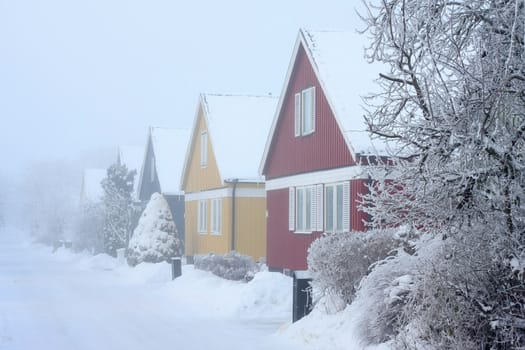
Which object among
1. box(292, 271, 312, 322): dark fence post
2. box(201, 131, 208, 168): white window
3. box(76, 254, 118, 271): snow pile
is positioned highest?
box(201, 131, 208, 168): white window

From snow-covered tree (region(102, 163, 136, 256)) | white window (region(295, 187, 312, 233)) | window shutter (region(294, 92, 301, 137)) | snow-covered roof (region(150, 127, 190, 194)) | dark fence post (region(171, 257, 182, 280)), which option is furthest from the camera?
snow-covered tree (region(102, 163, 136, 256))

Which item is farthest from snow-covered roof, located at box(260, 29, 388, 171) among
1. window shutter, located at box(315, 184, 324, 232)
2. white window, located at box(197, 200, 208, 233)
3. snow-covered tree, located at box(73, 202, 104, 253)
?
snow-covered tree, located at box(73, 202, 104, 253)

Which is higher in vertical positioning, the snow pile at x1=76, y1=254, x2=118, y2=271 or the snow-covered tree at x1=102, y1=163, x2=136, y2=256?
the snow-covered tree at x1=102, y1=163, x2=136, y2=256

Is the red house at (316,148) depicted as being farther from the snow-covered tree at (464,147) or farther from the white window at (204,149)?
the snow-covered tree at (464,147)

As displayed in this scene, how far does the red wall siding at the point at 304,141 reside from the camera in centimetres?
2194

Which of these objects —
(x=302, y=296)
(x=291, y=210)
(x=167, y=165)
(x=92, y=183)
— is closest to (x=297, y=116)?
(x=291, y=210)

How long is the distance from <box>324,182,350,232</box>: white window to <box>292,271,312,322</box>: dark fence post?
5874 millimetres

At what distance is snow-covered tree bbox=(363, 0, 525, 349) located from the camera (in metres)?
8.02

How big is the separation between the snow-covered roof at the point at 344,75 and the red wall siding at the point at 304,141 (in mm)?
382

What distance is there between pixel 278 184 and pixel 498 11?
18.2 m

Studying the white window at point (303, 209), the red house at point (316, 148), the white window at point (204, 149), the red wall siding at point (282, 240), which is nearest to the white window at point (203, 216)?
the white window at point (204, 149)

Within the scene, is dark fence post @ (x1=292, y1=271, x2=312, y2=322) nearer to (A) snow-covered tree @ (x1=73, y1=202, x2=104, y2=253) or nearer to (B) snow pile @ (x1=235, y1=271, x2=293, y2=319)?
(B) snow pile @ (x1=235, y1=271, x2=293, y2=319)

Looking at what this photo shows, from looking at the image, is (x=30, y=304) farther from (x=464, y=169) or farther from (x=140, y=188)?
(x=140, y=188)

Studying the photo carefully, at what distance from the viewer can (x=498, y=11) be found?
8.49 meters
